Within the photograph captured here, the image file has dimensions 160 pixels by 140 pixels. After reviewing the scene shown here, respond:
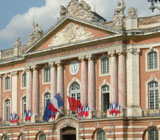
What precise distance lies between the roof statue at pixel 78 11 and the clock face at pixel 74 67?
13.9ft

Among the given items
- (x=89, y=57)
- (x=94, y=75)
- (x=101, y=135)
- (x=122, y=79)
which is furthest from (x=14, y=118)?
(x=122, y=79)

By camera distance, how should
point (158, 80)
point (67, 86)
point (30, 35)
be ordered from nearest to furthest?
point (158, 80) → point (67, 86) → point (30, 35)

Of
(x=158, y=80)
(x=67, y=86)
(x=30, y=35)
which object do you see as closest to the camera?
(x=158, y=80)

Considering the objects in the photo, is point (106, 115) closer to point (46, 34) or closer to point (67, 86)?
point (67, 86)

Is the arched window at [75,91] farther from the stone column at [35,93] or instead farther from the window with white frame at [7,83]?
the window with white frame at [7,83]

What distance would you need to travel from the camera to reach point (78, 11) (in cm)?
3869

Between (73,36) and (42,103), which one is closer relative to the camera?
(73,36)

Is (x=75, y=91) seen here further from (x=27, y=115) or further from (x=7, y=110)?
(x=7, y=110)

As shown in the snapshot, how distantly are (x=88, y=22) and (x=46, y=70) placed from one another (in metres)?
7.35

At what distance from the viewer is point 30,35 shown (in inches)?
1729

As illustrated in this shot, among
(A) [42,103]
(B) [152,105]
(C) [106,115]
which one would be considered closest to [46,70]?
(A) [42,103]

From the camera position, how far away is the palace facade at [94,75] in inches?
1351

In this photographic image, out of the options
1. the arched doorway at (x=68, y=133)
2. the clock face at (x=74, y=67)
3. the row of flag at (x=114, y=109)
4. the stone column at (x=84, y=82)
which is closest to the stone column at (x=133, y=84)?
the row of flag at (x=114, y=109)

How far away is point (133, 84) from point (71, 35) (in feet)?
26.2
